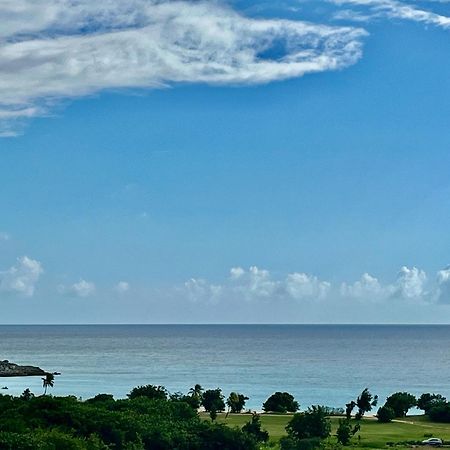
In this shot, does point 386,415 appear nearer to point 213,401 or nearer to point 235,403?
point 235,403

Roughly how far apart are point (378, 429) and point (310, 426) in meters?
13.7

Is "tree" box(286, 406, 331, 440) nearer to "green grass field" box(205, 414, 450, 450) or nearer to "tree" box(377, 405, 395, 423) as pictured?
"green grass field" box(205, 414, 450, 450)

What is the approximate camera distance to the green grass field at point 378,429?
67.0 m

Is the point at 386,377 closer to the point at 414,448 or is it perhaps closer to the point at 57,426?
the point at 414,448

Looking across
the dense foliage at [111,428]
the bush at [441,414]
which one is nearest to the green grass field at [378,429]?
the bush at [441,414]

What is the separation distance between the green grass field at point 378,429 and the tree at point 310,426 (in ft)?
5.36

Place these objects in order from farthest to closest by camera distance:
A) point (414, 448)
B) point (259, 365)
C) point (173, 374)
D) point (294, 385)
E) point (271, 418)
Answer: point (259, 365) → point (173, 374) → point (294, 385) → point (271, 418) → point (414, 448)

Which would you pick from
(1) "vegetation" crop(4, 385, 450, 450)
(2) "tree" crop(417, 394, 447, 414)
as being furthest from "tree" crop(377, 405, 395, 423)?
(2) "tree" crop(417, 394, 447, 414)

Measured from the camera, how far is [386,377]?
550 feet

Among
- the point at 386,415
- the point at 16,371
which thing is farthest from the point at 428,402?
the point at 16,371

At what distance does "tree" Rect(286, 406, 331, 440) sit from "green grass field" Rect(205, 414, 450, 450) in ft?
5.36

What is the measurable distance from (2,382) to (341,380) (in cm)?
6169

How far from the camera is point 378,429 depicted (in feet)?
250

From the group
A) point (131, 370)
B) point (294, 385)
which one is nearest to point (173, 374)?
point (131, 370)
